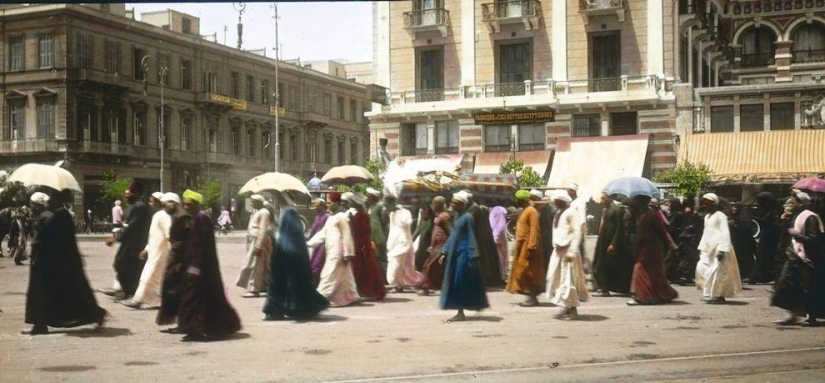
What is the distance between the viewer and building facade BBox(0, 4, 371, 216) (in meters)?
10.7

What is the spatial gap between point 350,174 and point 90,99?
7.24 m

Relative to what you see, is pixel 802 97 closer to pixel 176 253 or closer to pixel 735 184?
pixel 735 184

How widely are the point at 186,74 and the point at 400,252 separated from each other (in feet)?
14.6

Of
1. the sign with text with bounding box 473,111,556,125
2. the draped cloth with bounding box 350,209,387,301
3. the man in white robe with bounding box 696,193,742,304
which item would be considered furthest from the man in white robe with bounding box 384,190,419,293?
the sign with text with bounding box 473,111,556,125

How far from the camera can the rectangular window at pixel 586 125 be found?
29.6 metres

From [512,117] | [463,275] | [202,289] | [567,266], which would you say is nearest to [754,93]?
[512,117]

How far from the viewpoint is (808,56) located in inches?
1314

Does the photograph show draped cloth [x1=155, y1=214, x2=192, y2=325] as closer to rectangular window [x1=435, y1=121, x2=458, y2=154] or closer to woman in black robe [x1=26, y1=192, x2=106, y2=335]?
woman in black robe [x1=26, y1=192, x2=106, y2=335]

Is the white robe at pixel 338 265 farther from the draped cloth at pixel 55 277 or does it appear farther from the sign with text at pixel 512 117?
the sign with text at pixel 512 117

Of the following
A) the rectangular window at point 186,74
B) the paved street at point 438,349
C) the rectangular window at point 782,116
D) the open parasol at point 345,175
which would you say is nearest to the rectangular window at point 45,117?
the rectangular window at point 186,74

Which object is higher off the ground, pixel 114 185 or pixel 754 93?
pixel 754 93

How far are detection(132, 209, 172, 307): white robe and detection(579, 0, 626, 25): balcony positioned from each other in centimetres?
2086

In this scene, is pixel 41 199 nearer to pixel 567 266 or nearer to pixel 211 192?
pixel 211 192

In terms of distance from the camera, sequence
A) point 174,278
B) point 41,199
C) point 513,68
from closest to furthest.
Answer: point 174,278, point 41,199, point 513,68
